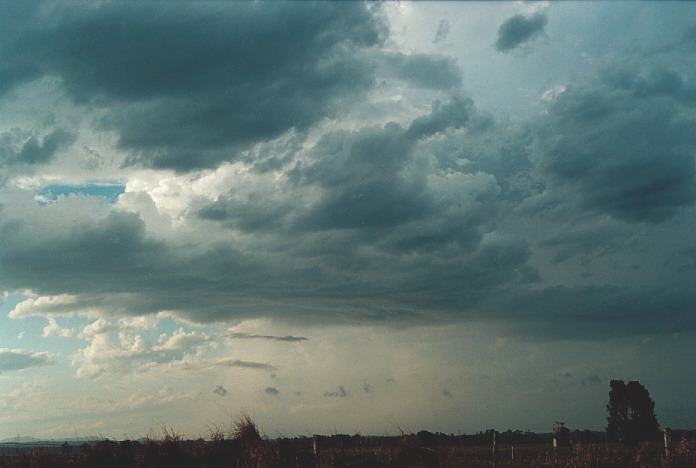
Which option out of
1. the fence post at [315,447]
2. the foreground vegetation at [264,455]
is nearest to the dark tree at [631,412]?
the foreground vegetation at [264,455]

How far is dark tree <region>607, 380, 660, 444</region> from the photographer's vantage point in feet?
299

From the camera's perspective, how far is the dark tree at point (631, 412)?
91.2 m

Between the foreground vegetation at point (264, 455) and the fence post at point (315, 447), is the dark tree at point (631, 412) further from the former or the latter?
the fence post at point (315, 447)

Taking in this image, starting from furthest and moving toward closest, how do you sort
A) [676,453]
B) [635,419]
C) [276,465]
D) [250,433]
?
1. [635,419]
2. [676,453]
3. [250,433]
4. [276,465]

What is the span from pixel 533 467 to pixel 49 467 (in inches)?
928

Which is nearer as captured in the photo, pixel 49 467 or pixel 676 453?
pixel 49 467

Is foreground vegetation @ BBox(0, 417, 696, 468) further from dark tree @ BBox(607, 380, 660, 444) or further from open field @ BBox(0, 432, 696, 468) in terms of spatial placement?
dark tree @ BBox(607, 380, 660, 444)

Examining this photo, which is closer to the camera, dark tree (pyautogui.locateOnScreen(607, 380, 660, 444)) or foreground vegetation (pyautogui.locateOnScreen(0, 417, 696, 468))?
foreground vegetation (pyautogui.locateOnScreen(0, 417, 696, 468))

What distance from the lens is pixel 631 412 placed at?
305ft

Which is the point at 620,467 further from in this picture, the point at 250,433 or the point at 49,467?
the point at 49,467

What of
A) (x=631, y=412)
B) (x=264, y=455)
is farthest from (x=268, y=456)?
(x=631, y=412)

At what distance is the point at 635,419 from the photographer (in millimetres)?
92188

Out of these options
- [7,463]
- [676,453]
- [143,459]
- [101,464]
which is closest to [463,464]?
[676,453]

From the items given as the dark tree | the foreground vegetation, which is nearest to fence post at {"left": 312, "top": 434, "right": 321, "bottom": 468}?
the foreground vegetation
